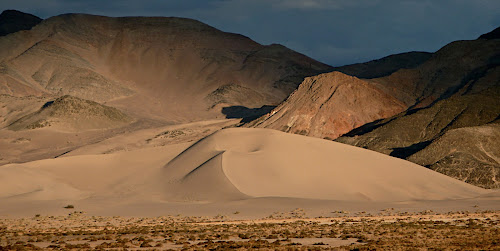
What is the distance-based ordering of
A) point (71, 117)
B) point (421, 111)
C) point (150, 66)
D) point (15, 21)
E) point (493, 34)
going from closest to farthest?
point (421, 111)
point (71, 117)
point (493, 34)
point (150, 66)
point (15, 21)

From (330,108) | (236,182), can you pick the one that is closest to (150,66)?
(330,108)

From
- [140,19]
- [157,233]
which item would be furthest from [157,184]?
[140,19]

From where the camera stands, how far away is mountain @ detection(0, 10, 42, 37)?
183 meters

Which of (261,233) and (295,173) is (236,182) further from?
(261,233)

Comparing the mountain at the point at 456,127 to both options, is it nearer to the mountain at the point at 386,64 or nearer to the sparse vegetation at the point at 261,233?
the sparse vegetation at the point at 261,233

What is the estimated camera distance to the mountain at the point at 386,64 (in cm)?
15000

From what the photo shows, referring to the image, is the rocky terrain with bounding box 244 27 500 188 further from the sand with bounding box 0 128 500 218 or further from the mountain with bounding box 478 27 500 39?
the mountain with bounding box 478 27 500 39

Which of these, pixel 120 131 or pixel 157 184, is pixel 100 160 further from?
pixel 120 131

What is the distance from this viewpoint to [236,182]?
48.7 metres

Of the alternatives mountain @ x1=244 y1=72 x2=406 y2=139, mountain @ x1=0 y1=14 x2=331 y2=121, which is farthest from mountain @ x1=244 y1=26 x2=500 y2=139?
mountain @ x1=0 y1=14 x2=331 y2=121

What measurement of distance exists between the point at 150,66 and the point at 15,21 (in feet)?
198

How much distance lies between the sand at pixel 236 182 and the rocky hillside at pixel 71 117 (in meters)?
48.9

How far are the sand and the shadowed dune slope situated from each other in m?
0.07

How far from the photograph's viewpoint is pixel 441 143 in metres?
69.1
